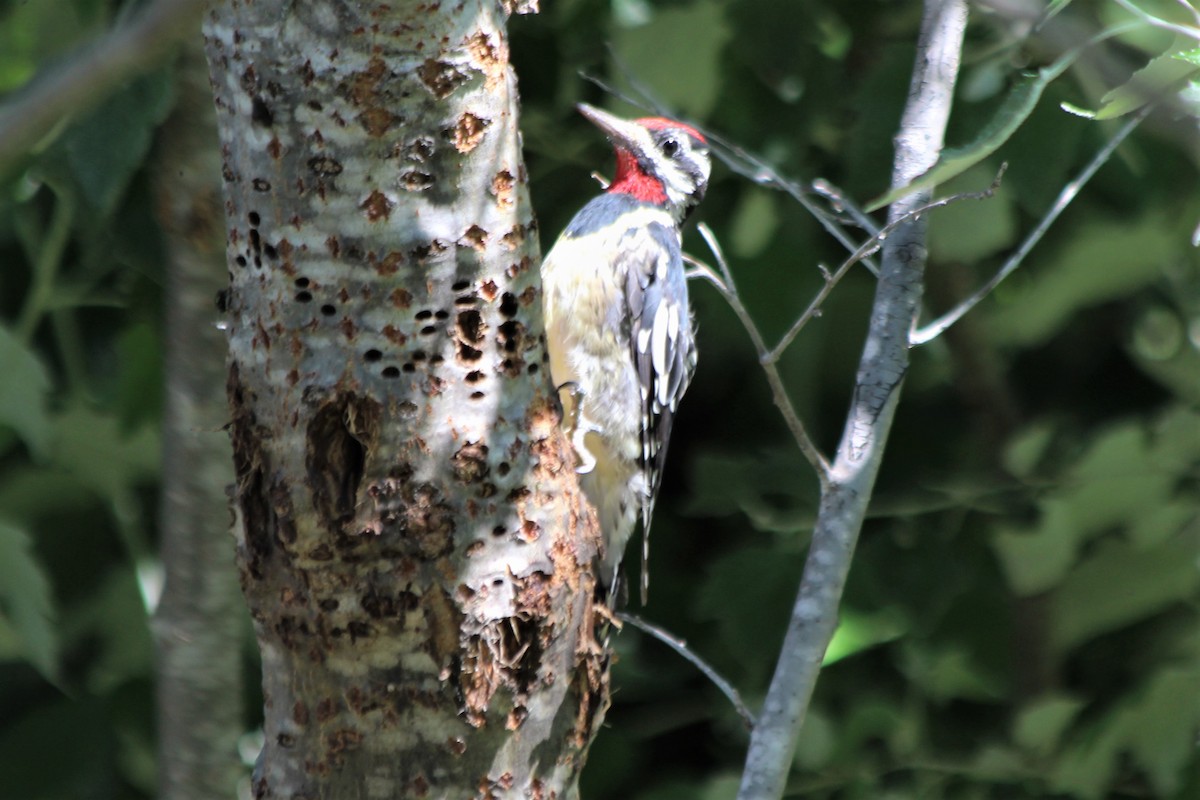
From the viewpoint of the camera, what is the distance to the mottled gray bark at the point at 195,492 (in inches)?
86.4

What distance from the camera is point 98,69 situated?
67.5 inches

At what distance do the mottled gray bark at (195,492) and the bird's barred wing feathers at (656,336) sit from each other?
817 millimetres

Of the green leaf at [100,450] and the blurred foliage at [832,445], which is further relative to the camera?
the green leaf at [100,450]

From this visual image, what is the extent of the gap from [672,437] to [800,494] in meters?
0.71

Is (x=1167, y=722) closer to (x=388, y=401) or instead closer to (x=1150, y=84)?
(x=1150, y=84)

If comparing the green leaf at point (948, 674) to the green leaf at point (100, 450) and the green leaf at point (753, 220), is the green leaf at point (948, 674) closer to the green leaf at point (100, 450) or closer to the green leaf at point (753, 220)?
the green leaf at point (753, 220)

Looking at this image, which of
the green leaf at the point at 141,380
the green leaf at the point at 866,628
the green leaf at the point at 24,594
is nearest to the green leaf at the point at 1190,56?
the green leaf at the point at 866,628

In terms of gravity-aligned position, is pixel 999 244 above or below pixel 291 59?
below

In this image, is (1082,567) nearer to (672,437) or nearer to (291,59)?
(672,437)

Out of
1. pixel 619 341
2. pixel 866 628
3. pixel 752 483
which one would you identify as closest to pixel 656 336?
pixel 619 341

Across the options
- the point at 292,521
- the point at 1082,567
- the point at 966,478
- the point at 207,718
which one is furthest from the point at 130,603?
the point at 1082,567

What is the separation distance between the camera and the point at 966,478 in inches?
119

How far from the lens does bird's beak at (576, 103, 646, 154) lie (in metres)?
2.74

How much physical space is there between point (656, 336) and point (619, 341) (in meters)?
0.09
